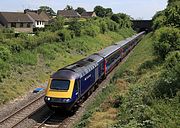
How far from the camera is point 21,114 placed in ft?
68.1

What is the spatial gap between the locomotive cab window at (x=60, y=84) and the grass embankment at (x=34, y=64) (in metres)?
5.29

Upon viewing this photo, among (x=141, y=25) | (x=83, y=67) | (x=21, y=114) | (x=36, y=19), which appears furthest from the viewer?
(x=141, y=25)

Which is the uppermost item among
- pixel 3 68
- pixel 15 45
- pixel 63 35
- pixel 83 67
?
pixel 63 35

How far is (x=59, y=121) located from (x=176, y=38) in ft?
41.7

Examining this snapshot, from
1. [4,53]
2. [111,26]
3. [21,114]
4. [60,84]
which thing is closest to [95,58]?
[4,53]

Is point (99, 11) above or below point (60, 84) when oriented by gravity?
above

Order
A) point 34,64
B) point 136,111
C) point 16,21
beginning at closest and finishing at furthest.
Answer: point 136,111
point 34,64
point 16,21

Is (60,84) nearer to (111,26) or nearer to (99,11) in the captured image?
(111,26)

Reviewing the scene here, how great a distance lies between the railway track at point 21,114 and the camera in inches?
743

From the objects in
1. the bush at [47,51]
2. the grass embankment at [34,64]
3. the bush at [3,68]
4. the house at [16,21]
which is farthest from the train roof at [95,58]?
the house at [16,21]

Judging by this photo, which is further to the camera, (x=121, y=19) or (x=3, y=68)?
(x=121, y=19)

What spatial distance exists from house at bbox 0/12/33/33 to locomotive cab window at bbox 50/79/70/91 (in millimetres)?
61688

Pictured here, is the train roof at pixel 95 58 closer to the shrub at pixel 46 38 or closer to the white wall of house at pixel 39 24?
the shrub at pixel 46 38

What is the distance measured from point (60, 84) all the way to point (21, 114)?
135 inches
